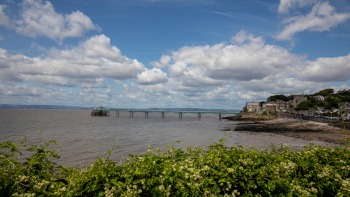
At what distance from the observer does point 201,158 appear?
15.7 feet

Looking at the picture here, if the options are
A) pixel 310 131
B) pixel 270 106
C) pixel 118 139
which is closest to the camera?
pixel 118 139

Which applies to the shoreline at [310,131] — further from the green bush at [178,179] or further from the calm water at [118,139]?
the green bush at [178,179]

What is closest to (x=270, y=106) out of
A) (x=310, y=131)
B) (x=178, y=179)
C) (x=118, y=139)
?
(x=310, y=131)

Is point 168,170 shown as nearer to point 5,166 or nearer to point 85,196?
point 85,196

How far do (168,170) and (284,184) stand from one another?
81.0 inches

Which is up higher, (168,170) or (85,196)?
(168,170)

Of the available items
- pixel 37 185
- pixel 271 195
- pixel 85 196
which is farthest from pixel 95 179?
pixel 271 195

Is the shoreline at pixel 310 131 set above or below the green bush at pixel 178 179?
below

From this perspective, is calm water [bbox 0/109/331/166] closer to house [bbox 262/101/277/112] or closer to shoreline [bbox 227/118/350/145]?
shoreline [bbox 227/118/350/145]

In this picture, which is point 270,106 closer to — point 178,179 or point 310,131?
point 310,131

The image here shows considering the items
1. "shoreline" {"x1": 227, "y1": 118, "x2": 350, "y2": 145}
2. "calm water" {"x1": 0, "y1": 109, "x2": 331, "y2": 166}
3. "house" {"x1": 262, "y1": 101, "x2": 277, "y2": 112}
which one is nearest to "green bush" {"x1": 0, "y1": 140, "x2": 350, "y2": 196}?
"calm water" {"x1": 0, "y1": 109, "x2": 331, "y2": 166}

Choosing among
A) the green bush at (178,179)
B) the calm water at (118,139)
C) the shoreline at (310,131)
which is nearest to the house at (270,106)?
the shoreline at (310,131)

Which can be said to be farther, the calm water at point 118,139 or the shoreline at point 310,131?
the shoreline at point 310,131

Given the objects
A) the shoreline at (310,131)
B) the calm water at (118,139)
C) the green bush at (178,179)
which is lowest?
the shoreline at (310,131)
